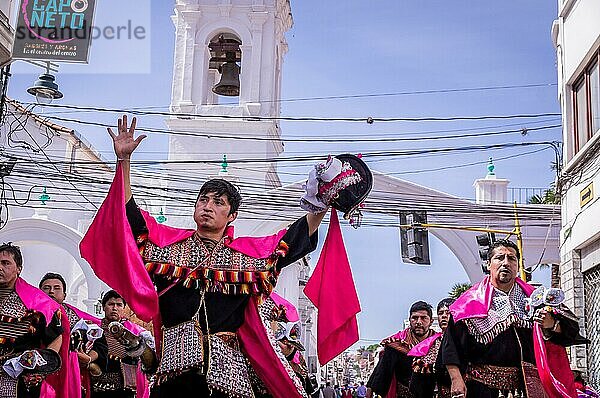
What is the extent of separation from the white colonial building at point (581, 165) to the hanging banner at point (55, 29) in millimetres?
6416

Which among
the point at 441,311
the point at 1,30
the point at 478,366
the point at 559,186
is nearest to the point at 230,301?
the point at 478,366

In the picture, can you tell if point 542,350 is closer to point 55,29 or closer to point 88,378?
point 88,378

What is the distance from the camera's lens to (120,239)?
4469 mm

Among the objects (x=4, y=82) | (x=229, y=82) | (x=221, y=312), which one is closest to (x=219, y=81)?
(x=229, y=82)

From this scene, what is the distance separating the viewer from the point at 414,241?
63.4 ft

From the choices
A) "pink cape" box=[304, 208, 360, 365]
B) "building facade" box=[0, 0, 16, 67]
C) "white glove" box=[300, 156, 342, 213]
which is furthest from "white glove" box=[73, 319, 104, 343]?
"building facade" box=[0, 0, 16, 67]

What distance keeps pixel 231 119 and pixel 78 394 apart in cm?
1735

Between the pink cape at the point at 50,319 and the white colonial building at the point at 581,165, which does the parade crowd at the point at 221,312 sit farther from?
the white colonial building at the point at 581,165

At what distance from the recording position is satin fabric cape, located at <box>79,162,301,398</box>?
4.41 m

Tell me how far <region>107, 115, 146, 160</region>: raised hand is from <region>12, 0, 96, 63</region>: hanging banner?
21.3 feet

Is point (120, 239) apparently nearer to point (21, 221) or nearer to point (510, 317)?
point (510, 317)

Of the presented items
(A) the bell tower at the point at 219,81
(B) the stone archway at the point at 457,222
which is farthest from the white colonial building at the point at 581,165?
(A) the bell tower at the point at 219,81

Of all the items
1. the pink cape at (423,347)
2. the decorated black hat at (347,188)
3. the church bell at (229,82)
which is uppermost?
the church bell at (229,82)

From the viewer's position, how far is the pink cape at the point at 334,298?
4.94 m
